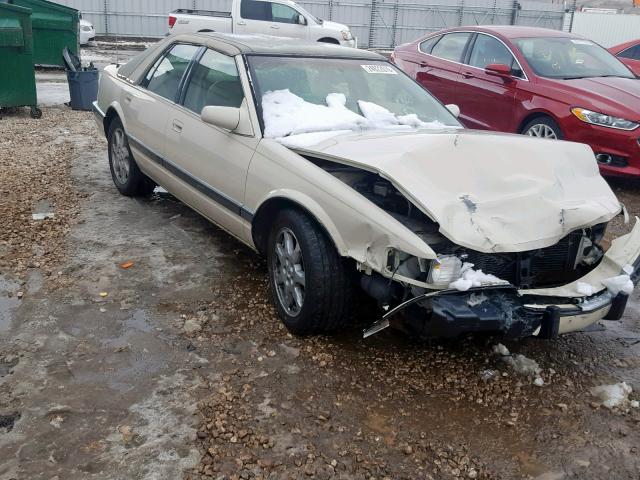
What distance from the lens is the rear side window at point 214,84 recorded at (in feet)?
14.5

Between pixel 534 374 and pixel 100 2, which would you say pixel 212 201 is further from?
pixel 100 2

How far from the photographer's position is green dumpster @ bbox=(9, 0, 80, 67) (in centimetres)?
1310

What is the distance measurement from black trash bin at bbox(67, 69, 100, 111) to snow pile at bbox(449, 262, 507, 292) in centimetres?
888

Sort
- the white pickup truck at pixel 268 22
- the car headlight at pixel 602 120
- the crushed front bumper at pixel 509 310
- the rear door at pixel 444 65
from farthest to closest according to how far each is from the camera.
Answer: the white pickup truck at pixel 268 22
the rear door at pixel 444 65
the car headlight at pixel 602 120
the crushed front bumper at pixel 509 310

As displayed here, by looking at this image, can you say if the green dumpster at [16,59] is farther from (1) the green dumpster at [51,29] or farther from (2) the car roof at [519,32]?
(2) the car roof at [519,32]

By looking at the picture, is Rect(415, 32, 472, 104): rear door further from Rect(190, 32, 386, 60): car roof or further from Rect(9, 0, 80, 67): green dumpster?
Rect(9, 0, 80, 67): green dumpster

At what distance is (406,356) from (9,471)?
2.00 metres

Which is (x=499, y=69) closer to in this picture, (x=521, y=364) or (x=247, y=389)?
(x=521, y=364)

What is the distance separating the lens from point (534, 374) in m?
3.50

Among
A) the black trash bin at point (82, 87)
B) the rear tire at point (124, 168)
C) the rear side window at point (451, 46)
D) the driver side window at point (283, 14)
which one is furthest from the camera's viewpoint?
the driver side window at point (283, 14)

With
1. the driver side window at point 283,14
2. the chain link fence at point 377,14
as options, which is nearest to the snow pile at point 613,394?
the driver side window at point 283,14

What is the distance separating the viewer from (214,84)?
4.64 meters

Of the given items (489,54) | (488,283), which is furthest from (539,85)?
(488,283)

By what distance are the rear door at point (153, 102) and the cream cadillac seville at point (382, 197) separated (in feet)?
0.34
